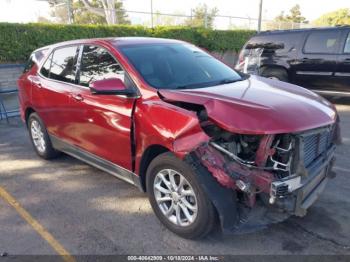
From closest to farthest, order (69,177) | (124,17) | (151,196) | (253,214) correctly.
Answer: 1. (253,214)
2. (151,196)
3. (69,177)
4. (124,17)

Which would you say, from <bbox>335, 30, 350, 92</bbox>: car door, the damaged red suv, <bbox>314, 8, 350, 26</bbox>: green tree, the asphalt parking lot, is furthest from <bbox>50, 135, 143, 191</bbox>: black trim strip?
<bbox>314, 8, 350, 26</bbox>: green tree

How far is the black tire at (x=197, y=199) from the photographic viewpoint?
9.81 feet

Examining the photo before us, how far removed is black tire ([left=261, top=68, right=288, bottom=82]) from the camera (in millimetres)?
9344

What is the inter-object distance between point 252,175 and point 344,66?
6707mm

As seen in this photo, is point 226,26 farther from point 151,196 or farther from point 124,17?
point 151,196

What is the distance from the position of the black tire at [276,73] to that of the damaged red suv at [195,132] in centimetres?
518

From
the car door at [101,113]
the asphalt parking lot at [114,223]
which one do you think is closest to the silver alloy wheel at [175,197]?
the asphalt parking lot at [114,223]

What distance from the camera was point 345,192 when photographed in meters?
4.17

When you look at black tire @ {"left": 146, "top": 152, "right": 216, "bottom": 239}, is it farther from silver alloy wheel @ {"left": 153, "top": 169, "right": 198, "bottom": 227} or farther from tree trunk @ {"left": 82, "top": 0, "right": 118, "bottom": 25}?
tree trunk @ {"left": 82, "top": 0, "right": 118, "bottom": 25}

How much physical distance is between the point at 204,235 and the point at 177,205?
14.1 inches

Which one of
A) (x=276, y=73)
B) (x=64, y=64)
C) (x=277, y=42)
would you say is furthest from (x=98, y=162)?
(x=277, y=42)

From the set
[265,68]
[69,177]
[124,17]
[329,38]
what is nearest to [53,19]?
[124,17]

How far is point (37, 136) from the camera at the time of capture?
5.63 metres

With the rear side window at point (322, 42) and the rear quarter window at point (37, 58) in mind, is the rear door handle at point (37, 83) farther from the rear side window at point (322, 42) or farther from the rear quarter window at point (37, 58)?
the rear side window at point (322, 42)
